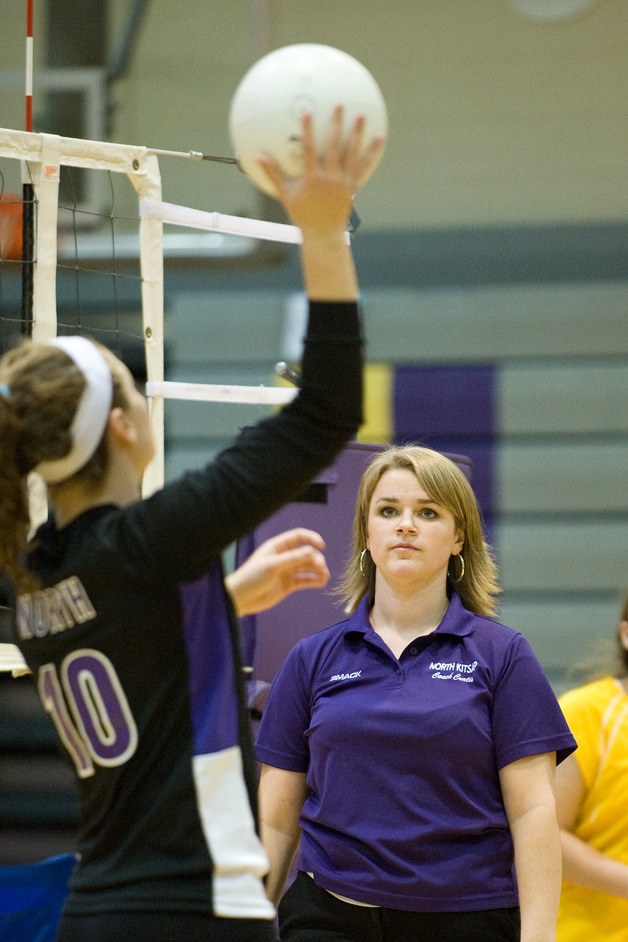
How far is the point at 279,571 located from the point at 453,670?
0.82m

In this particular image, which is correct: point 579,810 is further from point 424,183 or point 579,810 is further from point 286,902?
point 424,183

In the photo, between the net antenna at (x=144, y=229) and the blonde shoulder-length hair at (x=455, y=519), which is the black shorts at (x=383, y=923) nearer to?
the blonde shoulder-length hair at (x=455, y=519)

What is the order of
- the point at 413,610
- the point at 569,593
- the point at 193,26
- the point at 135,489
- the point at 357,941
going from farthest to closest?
the point at 193,26 < the point at 569,593 < the point at 413,610 < the point at 357,941 < the point at 135,489

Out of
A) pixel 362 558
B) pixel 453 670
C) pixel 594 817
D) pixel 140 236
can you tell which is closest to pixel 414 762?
pixel 453 670

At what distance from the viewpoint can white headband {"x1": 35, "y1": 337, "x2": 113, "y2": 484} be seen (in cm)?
150

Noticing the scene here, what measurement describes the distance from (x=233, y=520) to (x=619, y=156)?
5073mm

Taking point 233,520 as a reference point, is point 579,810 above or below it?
below

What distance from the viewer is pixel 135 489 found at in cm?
161

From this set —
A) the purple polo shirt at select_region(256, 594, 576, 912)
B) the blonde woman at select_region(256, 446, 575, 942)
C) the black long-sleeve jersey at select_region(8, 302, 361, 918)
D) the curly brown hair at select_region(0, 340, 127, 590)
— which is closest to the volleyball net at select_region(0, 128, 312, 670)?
the blonde woman at select_region(256, 446, 575, 942)

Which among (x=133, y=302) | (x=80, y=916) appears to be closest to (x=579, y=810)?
(x=80, y=916)

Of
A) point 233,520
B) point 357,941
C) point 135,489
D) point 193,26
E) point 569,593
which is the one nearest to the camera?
point 233,520

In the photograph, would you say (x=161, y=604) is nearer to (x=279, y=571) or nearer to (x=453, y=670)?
(x=279, y=571)

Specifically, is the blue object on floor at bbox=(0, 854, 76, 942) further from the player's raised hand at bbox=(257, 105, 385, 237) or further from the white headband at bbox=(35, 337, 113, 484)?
the player's raised hand at bbox=(257, 105, 385, 237)

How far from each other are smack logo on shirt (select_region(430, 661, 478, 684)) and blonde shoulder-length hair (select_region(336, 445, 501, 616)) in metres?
0.24
